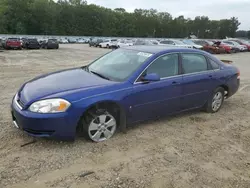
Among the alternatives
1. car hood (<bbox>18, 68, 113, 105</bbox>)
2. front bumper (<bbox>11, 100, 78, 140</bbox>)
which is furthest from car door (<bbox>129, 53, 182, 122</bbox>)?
front bumper (<bbox>11, 100, 78, 140</bbox>)

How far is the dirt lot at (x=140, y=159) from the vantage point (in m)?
3.06

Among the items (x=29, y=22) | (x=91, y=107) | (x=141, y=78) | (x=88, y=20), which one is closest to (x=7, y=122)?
(x=91, y=107)

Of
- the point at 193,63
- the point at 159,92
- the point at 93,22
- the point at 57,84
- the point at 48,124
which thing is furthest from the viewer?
the point at 93,22

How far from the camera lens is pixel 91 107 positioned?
3.79 m

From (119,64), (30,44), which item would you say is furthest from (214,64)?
(30,44)

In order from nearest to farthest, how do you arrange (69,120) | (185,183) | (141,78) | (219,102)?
(185,183) < (69,120) < (141,78) < (219,102)

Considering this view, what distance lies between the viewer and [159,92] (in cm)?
441

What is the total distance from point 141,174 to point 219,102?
3.28 m

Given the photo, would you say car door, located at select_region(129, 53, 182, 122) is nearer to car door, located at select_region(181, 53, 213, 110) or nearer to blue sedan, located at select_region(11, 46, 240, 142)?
blue sedan, located at select_region(11, 46, 240, 142)

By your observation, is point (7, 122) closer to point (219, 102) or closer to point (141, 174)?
point (141, 174)

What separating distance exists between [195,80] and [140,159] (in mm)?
2180

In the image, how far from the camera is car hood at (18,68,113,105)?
3732 millimetres

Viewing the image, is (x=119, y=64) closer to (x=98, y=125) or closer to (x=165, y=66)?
(x=165, y=66)

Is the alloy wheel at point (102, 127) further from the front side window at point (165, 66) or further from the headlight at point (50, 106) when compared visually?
the front side window at point (165, 66)
